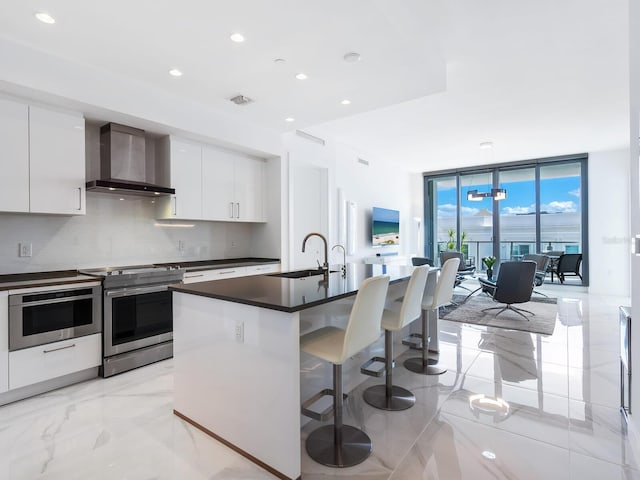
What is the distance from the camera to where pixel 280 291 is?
210 centimetres

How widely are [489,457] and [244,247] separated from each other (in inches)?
157

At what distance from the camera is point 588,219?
24.5ft

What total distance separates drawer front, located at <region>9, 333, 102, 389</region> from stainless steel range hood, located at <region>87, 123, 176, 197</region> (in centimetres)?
139

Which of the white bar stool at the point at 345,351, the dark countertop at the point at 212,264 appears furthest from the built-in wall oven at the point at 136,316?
the white bar stool at the point at 345,351

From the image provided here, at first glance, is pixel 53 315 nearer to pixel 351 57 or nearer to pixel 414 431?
pixel 414 431

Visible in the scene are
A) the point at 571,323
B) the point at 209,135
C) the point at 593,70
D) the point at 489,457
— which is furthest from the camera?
the point at 571,323

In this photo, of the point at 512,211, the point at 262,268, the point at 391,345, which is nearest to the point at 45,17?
the point at 262,268

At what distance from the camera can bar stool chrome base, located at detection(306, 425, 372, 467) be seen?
6.27 feet

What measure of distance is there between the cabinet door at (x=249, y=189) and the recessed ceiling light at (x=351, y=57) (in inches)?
89.2

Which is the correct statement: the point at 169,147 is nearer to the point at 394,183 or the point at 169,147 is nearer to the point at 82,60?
the point at 82,60

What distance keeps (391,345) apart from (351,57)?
2287 millimetres

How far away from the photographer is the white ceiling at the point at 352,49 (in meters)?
2.34

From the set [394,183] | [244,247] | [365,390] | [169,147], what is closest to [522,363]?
[365,390]

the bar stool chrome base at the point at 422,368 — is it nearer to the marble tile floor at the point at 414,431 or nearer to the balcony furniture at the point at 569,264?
the marble tile floor at the point at 414,431
